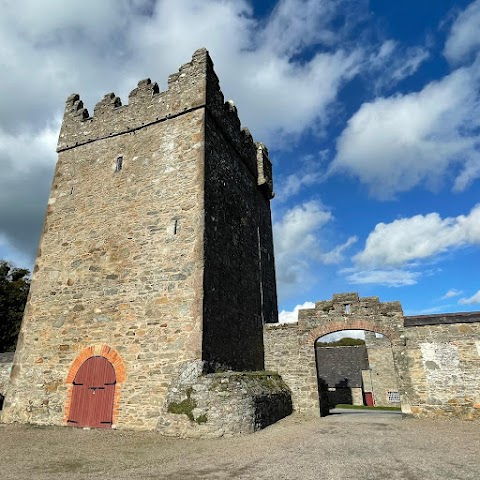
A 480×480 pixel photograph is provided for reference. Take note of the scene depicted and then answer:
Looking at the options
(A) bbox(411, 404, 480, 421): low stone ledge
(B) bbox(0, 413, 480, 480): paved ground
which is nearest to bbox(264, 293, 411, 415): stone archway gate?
(A) bbox(411, 404, 480, 421): low stone ledge

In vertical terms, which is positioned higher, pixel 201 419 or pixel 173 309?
pixel 173 309

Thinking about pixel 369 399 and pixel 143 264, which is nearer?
pixel 143 264

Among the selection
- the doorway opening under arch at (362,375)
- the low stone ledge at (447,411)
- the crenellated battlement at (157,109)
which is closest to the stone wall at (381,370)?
the doorway opening under arch at (362,375)

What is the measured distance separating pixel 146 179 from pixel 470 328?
1189 cm

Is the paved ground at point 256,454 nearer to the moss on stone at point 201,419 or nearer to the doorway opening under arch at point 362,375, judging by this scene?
the moss on stone at point 201,419

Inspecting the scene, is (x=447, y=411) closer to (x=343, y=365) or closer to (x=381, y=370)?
(x=381, y=370)

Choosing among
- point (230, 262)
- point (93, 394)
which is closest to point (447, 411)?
point (230, 262)

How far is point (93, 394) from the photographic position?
10.0 metres

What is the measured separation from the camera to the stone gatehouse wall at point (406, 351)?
1120cm

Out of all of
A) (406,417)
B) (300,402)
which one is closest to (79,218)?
(300,402)

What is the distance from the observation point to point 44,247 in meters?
12.6

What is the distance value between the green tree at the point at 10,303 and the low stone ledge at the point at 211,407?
21.1 meters

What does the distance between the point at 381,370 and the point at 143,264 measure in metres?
27.1

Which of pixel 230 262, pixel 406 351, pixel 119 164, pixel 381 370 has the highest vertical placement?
pixel 119 164
